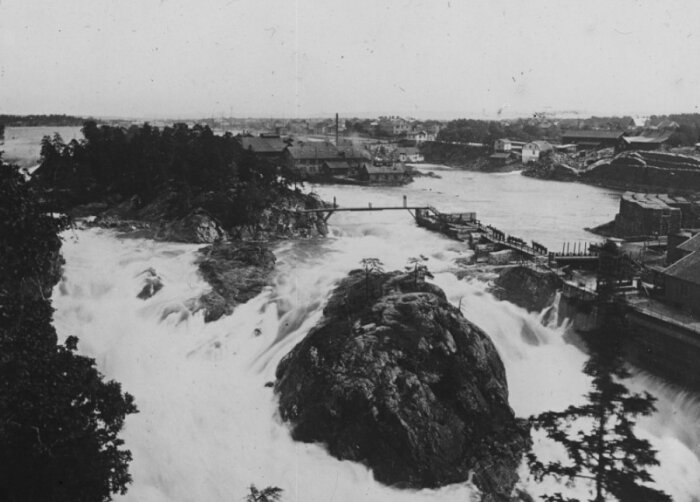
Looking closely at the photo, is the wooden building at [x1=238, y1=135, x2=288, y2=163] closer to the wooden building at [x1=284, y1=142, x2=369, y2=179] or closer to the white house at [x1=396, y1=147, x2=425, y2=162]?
the wooden building at [x1=284, y1=142, x2=369, y2=179]

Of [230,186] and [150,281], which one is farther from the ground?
[230,186]

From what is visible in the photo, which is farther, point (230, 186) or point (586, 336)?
point (230, 186)

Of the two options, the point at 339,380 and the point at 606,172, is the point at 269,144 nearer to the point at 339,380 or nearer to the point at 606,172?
the point at 606,172

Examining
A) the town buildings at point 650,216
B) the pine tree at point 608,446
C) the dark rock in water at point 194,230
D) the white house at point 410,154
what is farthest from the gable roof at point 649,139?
the pine tree at point 608,446

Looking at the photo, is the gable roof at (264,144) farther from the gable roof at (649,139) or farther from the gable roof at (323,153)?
the gable roof at (649,139)

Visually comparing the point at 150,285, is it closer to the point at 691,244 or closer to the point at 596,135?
the point at 691,244

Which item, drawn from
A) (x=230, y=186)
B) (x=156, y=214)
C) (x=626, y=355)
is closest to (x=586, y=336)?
(x=626, y=355)

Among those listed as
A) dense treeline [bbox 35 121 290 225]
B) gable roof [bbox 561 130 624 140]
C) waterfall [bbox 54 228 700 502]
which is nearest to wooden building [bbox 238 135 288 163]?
dense treeline [bbox 35 121 290 225]
